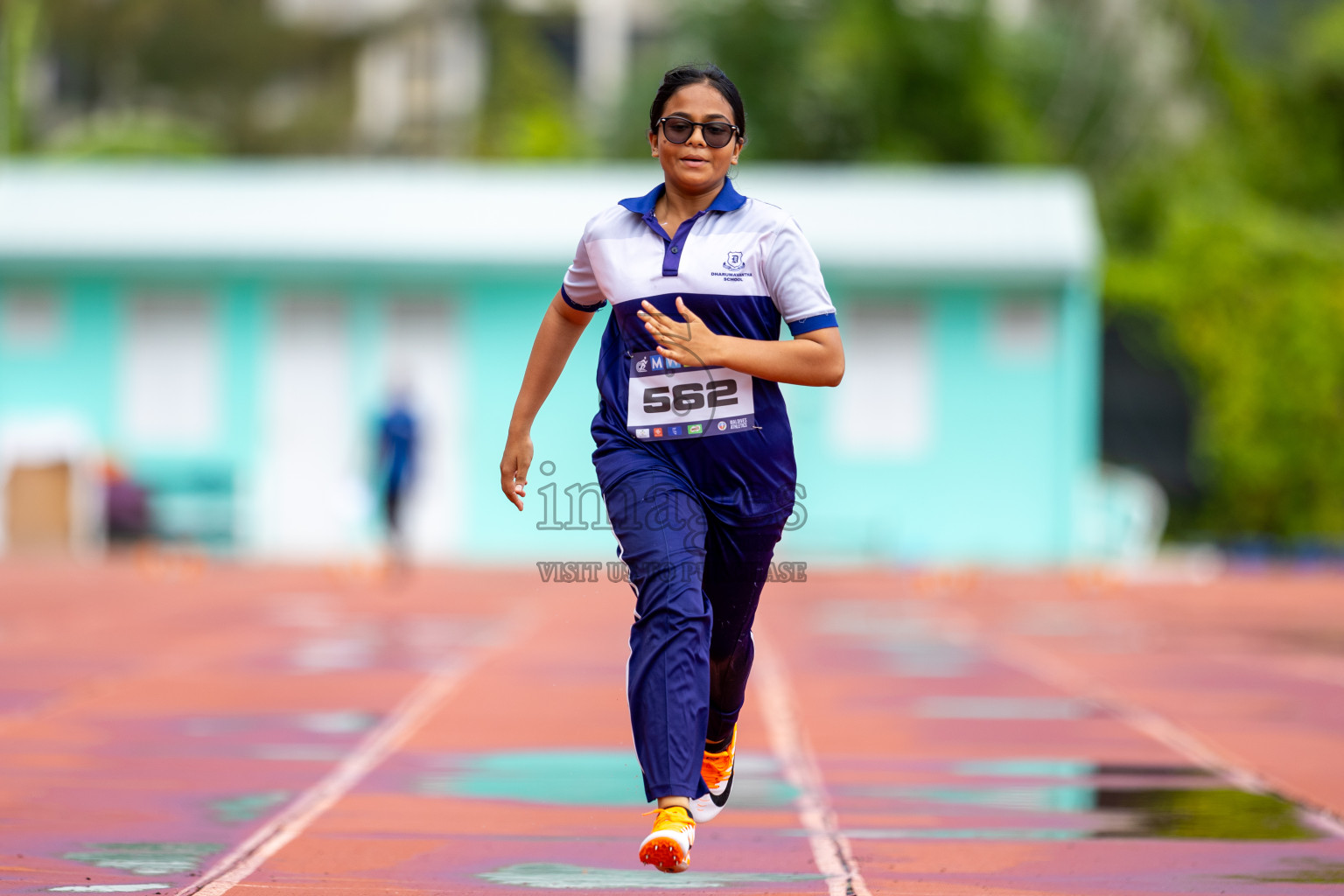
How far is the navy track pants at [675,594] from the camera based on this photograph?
16.3ft

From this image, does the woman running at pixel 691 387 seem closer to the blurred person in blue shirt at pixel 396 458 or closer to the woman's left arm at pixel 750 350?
the woman's left arm at pixel 750 350

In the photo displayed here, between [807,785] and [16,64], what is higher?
[16,64]

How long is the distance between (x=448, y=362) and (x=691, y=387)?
20.7 m

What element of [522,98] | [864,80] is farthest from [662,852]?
[522,98]

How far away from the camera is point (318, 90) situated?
207ft

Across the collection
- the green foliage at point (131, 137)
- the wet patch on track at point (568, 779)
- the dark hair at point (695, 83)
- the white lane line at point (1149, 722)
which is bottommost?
the white lane line at point (1149, 722)

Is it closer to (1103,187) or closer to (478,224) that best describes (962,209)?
(478,224)

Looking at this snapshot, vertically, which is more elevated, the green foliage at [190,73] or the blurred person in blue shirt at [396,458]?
the green foliage at [190,73]

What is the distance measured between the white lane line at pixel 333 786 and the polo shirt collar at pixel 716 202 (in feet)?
6.40

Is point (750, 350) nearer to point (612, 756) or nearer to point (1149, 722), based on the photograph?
point (612, 756)

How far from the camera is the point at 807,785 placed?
23.7ft

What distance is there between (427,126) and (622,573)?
55.8 metres

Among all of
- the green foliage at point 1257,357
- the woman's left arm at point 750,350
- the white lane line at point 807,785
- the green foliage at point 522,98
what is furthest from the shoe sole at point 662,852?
the green foliage at point 522,98

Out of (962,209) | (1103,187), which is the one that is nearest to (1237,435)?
(962,209)
